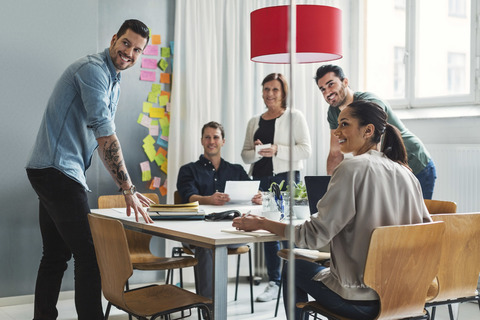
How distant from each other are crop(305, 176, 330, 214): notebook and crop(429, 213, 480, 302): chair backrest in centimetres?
43

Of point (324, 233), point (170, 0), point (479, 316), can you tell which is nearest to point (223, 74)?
point (170, 0)

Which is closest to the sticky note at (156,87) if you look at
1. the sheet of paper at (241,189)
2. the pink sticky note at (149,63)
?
the pink sticky note at (149,63)

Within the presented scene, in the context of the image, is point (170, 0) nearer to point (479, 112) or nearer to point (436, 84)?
point (436, 84)

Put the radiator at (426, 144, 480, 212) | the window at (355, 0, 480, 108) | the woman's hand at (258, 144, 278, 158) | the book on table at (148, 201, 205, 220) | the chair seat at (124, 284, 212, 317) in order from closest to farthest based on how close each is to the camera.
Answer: the chair seat at (124, 284, 212, 317), the book on table at (148, 201, 205, 220), the woman's hand at (258, 144, 278, 158), the radiator at (426, 144, 480, 212), the window at (355, 0, 480, 108)

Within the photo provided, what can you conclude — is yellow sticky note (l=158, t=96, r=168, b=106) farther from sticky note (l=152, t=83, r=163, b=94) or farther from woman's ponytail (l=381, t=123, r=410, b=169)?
woman's ponytail (l=381, t=123, r=410, b=169)

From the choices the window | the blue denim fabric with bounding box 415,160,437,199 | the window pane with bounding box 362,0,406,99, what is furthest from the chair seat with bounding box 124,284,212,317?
the window pane with bounding box 362,0,406,99

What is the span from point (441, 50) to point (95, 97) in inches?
97.0

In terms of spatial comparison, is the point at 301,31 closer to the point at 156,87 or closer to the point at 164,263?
the point at 156,87

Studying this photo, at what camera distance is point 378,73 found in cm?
406

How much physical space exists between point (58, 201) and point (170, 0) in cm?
202

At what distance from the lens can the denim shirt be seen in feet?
6.82

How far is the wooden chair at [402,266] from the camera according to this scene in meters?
1.58

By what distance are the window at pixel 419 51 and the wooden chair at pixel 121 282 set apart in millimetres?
2346

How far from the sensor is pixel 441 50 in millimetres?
3678
